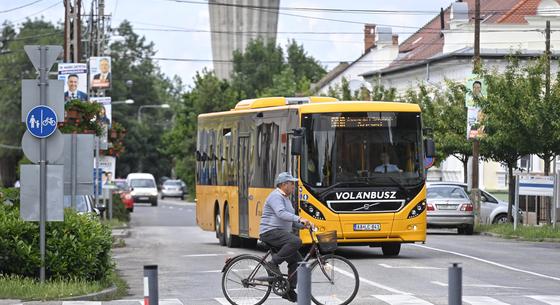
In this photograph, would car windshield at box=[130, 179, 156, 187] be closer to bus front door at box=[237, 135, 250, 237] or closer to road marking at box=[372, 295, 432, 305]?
bus front door at box=[237, 135, 250, 237]

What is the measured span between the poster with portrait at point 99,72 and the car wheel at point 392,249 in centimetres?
2146

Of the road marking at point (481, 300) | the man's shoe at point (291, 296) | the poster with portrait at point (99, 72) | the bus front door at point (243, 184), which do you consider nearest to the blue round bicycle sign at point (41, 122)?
the man's shoe at point (291, 296)

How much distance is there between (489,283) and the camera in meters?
19.4

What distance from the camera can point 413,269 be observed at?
21938mm

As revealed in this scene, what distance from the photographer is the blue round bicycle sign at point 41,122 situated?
58.5 ft

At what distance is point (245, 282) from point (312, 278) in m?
0.81

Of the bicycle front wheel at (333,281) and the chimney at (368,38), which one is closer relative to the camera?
the bicycle front wheel at (333,281)

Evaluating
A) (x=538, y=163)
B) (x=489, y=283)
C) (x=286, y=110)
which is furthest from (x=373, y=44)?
(x=489, y=283)

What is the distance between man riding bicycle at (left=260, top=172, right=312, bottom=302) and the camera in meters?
15.8

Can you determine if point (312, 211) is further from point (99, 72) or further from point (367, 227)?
point (99, 72)

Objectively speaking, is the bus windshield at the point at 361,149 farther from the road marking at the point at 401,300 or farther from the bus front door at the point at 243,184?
the road marking at the point at 401,300

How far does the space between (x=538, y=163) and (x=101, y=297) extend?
4835 centimetres

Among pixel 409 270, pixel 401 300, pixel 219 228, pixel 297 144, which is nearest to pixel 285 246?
pixel 401 300

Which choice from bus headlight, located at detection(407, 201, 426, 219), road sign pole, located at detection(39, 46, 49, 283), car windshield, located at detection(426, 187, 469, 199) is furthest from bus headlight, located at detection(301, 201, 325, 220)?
car windshield, located at detection(426, 187, 469, 199)
